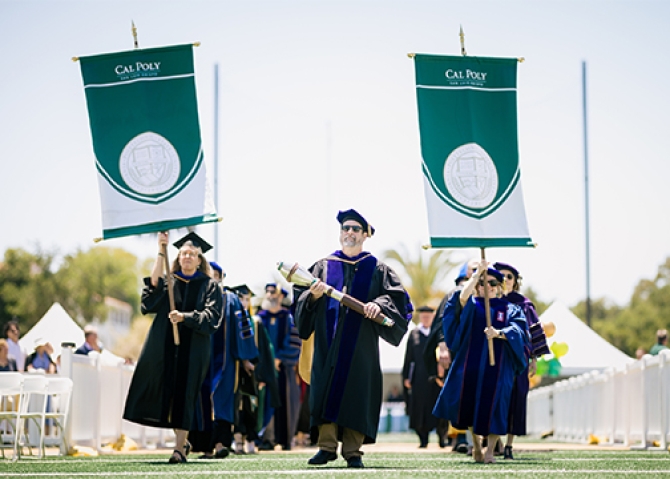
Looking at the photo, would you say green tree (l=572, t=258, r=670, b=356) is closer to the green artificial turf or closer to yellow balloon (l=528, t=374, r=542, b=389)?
yellow balloon (l=528, t=374, r=542, b=389)

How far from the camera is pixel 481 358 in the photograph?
11.7 metres

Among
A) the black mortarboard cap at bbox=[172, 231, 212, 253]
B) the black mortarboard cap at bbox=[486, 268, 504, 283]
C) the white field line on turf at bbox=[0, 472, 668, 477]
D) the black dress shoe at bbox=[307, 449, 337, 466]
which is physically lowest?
the black dress shoe at bbox=[307, 449, 337, 466]

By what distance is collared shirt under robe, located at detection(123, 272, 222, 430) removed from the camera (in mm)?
11281

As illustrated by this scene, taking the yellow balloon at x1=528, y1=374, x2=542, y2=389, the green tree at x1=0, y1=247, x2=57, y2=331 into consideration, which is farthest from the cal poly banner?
the green tree at x1=0, y1=247, x2=57, y2=331

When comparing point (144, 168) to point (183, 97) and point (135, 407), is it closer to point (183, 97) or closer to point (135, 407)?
point (183, 97)

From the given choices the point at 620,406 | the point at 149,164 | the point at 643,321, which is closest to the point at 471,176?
the point at 149,164

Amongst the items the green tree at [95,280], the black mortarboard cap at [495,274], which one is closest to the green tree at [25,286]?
the green tree at [95,280]

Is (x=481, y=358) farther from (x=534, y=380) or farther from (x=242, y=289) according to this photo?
(x=534, y=380)

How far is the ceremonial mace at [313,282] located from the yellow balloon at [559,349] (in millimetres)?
18027

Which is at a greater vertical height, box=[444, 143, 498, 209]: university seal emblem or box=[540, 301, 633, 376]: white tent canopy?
box=[444, 143, 498, 209]: university seal emblem

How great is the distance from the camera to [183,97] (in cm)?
1173

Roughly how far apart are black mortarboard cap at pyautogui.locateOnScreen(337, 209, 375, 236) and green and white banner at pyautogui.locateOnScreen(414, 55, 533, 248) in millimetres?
1615

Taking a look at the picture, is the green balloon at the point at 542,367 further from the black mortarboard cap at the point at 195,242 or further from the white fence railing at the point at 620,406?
the black mortarboard cap at the point at 195,242

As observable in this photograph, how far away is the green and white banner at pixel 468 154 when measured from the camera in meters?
12.1
